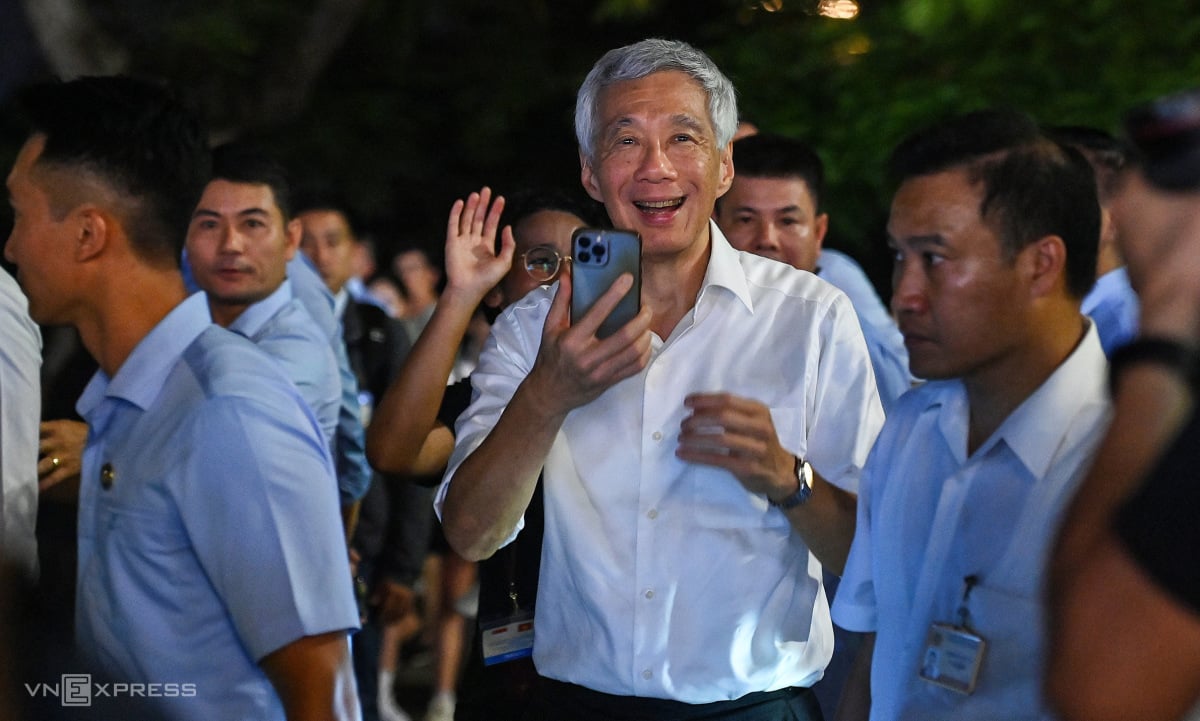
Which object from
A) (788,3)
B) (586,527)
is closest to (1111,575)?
(586,527)

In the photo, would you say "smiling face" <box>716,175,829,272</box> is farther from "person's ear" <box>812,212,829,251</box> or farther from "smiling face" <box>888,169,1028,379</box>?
"smiling face" <box>888,169,1028,379</box>

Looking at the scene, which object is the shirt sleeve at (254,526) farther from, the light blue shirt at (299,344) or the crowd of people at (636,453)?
the light blue shirt at (299,344)

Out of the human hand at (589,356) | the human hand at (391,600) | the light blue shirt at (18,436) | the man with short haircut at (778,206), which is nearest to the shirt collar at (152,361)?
the light blue shirt at (18,436)

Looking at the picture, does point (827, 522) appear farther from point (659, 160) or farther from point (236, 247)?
point (236, 247)

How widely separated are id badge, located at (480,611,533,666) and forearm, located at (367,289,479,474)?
0.55 m

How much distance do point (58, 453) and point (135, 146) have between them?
3.10 ft

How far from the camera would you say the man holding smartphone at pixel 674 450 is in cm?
244

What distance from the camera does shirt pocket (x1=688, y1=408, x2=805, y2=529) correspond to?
255cm

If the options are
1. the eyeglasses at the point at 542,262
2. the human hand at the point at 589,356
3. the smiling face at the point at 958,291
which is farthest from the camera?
the eyeglasses at the point at 542,262

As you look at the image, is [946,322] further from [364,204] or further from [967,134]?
[364,204]

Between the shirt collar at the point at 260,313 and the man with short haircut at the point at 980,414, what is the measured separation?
273 centimetres

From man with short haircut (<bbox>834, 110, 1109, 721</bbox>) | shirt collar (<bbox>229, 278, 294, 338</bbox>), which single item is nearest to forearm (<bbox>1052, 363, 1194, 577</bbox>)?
man with short haircut (<bbox>834, 110, 1109, 721</bbox>)

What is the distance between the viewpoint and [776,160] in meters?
4.49

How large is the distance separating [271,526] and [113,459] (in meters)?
0.34
